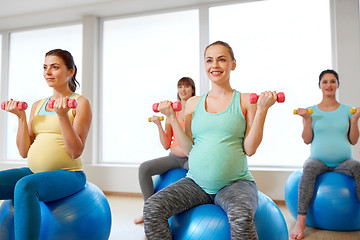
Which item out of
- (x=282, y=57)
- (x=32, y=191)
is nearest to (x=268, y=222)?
(x=32, y=191)

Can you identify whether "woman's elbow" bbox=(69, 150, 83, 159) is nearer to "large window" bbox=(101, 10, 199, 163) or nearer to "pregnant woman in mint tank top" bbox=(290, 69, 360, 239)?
"pregnant woman in mint tank top" bbox=(290, 69, 360, 239)

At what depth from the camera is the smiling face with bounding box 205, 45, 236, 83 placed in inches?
58.6

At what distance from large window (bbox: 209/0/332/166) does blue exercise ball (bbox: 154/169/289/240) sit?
2.12 meters

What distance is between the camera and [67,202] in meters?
1.55

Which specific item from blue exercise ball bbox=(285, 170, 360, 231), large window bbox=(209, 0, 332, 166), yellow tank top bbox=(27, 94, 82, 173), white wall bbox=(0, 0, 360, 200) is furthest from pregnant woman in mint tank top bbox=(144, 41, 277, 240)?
large window bbox=(209, 0, 332, 166)

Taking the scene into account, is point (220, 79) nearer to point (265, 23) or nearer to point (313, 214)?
point (313, 214)

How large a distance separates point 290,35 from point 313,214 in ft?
6.78

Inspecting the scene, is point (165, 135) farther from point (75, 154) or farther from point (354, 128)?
point (354, 128)

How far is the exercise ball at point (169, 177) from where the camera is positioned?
2256mm

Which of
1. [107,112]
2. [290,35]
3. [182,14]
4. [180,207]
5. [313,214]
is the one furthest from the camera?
[107,112]

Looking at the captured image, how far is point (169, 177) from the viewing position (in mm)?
2311

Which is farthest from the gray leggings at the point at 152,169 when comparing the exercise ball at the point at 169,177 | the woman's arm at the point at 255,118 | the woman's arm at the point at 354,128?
the woman's arm at the point at 354,128

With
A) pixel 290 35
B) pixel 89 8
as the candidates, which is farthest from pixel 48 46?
pixel 290 35

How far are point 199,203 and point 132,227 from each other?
1.29m
